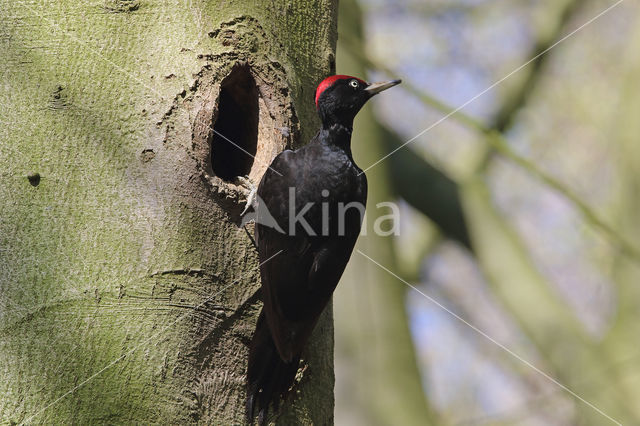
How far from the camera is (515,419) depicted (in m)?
4.72

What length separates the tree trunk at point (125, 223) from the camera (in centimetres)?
180

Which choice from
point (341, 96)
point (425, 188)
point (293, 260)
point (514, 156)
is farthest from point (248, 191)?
point (425, 188)

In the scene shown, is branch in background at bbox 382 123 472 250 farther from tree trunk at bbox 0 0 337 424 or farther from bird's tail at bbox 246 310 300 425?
bird's tail at bbox 246 310 300 425

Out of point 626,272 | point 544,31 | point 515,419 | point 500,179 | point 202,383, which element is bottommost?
point 202,383

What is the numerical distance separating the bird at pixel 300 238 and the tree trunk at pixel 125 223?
0.06 meters

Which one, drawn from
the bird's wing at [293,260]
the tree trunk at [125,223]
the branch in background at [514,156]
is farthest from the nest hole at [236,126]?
the branch in background at [514,156]

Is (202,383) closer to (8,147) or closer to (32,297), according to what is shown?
(32,297)

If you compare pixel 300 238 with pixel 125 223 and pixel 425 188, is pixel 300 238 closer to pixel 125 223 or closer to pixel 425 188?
pixel 125 223

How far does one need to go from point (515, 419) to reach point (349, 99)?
280cm

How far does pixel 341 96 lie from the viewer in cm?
287

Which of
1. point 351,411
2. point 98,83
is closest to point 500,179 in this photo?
→ point 351,411

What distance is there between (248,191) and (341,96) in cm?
81

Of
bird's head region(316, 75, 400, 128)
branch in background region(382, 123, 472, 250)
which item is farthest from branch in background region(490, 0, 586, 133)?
bird's head region(316, 75, 400, 128)

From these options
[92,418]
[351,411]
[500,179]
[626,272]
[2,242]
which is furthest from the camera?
[500,179]
